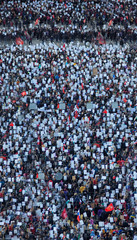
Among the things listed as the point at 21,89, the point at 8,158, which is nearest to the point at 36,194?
the point at 8,158

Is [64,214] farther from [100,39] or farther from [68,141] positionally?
[100,39]

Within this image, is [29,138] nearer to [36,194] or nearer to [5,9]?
[36,194]

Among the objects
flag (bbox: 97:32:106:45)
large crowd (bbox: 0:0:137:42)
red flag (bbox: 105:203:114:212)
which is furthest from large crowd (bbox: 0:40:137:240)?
large crowd (bbox: 0:0:137:42)

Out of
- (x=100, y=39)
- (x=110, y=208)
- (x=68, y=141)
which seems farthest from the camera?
(x=100, y=39)

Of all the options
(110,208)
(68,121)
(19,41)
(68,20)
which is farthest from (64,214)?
(68,20)

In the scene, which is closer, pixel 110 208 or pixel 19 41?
pixel 110 208

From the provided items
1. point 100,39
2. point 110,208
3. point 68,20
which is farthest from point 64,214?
point 68,20

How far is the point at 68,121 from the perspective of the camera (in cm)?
2355

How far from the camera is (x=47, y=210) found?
1975cm

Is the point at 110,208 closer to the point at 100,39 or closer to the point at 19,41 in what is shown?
the point at 100,39

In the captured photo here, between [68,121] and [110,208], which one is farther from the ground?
[68,121]

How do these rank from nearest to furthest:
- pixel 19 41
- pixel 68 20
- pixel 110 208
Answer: pixel 110 208, pixel 19 41, pixel 68 20

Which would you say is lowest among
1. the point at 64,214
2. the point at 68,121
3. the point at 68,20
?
the point at 64,214

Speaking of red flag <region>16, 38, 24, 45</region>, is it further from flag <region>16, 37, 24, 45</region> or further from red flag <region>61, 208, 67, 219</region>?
red flag <region>61, 208, 67, 219</region>
